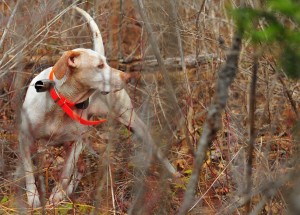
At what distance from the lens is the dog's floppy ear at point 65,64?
5785 mm

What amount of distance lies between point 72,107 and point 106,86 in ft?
1.06

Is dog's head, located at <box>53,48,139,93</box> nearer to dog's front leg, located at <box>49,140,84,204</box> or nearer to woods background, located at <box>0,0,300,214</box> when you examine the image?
woods background, located at <box>0,0,300,214</box>

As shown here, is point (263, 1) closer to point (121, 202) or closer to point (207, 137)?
point (207, 137)

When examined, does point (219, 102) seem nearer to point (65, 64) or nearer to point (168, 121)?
point (168, 121)

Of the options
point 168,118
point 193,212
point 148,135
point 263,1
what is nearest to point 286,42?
point 168,118

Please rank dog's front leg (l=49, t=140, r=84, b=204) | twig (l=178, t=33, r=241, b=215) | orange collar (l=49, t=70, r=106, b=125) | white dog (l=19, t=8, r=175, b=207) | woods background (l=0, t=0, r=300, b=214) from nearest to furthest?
twig (l=178, t=33, r=241, b=215)
woods background (l=0, t=0, r=300, b=214)
dog's front leg (l=49, t=140, r=84, b=204)
white dog (l=19, t=8, r=175, b=207)
orange collar (l=49, t=70, r=106, b=125)

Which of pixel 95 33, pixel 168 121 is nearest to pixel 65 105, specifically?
pixel 95 33

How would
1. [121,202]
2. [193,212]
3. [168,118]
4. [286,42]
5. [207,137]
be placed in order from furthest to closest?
1. [121,202]
2. [193,212]
3. [168,118]
4. [207,137]
5. [286,42]

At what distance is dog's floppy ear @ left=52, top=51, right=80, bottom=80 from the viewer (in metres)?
5.79

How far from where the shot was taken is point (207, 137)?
2.70 metres

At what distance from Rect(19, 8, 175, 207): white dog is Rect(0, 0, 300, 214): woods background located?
124 mm

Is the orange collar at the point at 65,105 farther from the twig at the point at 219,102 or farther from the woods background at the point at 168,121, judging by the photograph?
the twig at the point at 219,102

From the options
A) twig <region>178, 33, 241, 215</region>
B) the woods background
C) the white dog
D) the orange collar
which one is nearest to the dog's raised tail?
the white dog

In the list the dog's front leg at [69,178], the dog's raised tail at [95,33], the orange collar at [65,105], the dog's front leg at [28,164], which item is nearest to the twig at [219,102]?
the dog's front leg at [69,178]
